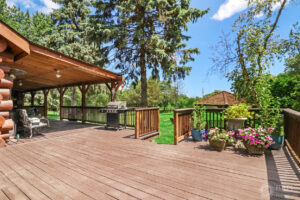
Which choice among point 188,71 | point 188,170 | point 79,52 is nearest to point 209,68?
point 188,71

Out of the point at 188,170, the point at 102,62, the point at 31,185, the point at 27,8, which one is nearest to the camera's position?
the point at 31,185

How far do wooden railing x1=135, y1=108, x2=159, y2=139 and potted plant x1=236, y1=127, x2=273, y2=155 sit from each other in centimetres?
275

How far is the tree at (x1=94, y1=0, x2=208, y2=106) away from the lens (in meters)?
9.25

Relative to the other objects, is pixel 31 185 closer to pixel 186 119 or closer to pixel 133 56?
pixel 186 119

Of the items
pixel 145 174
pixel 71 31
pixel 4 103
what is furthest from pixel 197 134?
pixel 71 31

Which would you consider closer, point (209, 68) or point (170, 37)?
point (209, 68)

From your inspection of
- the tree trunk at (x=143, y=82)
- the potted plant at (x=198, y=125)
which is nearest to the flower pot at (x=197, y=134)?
the potted plant at (x=198, y=125)

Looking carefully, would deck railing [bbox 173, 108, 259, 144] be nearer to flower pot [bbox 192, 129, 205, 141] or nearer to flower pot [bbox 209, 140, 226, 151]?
flower pot [bbox 192, 129, 205, 141]

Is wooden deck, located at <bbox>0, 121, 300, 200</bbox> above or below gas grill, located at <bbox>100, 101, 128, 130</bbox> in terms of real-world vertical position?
below

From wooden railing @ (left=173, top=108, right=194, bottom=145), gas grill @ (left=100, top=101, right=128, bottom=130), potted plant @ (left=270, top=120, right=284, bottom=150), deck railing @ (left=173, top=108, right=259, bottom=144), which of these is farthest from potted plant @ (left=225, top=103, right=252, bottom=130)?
gas grill @ (left=100, top=101, right=128, bottom=130)

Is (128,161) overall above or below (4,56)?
below

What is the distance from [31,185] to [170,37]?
32.7ft

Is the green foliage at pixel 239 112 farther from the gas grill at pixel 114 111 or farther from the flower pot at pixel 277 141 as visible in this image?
the gas grill at pixel 114 111

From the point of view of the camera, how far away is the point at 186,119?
4.85 m
